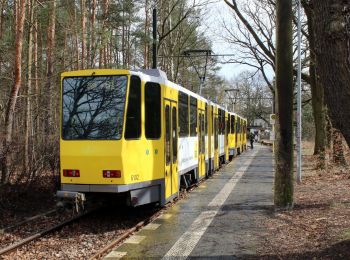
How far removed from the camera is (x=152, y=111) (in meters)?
10.2

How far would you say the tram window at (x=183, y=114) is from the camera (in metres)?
12.7

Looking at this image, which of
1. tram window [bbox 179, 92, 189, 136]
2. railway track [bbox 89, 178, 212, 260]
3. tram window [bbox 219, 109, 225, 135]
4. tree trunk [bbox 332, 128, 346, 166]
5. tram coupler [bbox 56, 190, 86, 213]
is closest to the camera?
railway track [bbox 89, 178, 212, 260]

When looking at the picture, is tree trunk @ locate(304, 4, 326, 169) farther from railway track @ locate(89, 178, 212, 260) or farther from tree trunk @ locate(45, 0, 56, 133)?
railway track @ locate(89, 178, 212, 260)

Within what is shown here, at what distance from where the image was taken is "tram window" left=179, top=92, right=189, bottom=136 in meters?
12.7

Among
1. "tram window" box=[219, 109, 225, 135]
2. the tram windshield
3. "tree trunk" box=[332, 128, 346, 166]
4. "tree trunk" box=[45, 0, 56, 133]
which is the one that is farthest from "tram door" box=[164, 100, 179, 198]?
"tree trunk" box=[332, 128, 346, 166]

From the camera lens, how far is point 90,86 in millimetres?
9945

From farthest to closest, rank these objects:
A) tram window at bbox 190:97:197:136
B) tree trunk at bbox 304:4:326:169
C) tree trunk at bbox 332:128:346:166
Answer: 1. tree trunk at bbox 332:128:346:166
2. tree trunk at bbox 304:4:326:169
3. tram window at bbox 190:97:197:136

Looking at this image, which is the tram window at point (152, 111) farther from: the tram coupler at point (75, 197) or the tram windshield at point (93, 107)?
the tram coupler at point (75, 197)

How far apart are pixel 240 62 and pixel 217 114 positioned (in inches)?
572

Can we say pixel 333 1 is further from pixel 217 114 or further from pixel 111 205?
pixel 217 114

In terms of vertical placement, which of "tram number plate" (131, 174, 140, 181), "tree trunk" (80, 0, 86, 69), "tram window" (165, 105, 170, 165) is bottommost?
"tram number plate" (131, 174, 140, 181)

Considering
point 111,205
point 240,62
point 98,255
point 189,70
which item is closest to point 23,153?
point 111,205

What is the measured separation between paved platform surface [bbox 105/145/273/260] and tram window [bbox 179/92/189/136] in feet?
5.90

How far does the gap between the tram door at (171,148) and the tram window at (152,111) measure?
0.42 m
